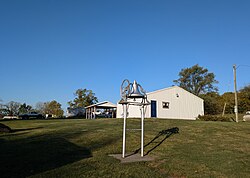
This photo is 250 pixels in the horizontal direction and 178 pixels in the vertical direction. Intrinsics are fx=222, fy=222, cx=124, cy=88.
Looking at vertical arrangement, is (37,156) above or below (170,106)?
below

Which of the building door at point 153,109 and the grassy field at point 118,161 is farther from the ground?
the building door at point 153,109

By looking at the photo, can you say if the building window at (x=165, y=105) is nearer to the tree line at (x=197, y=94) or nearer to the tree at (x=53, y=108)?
the tree line at (x=197, y=94)

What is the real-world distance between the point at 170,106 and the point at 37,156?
22763mm

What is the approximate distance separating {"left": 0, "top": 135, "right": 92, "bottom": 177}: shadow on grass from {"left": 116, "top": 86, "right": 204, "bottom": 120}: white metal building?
17.5 meters

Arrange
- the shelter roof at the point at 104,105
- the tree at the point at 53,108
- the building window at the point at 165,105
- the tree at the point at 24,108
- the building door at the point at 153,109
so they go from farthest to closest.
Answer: the tree at the point at 24,108
the tree at the point at 53,108
the shelter roof at the point at 104,105
the building window at the point at 165,105
the building door at the point at 153,109

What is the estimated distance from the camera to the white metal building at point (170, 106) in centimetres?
2575

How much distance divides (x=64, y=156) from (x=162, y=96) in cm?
2132

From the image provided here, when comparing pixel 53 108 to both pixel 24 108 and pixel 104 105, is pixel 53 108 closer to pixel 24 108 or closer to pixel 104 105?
pixel 24 108

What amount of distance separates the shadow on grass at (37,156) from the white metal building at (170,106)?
17.5 metres

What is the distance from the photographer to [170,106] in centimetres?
2764

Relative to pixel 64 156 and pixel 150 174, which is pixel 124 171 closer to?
pixel 150 174

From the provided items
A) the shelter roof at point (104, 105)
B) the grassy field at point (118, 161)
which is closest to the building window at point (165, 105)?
the shelter roof at point (104, 105)

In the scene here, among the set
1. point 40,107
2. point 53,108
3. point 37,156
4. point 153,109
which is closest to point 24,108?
point 40,107

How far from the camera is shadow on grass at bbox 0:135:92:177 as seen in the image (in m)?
5.04
